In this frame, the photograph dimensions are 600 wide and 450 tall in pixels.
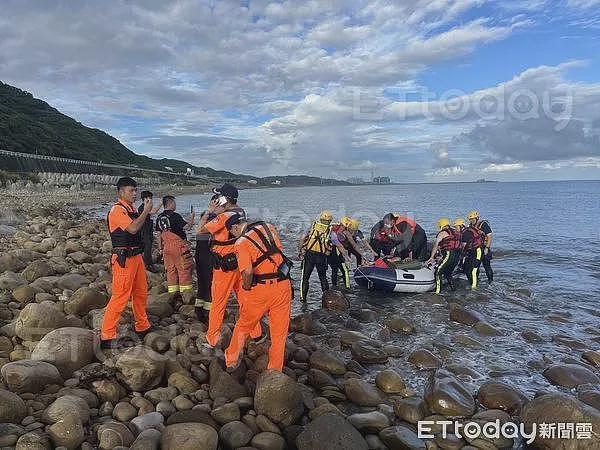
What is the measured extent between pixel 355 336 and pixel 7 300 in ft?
20.9

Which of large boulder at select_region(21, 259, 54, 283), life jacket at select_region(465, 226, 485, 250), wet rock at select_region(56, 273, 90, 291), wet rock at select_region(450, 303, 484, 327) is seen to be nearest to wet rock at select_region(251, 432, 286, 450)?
wet rock at select_region(56, 273, 90, 291)

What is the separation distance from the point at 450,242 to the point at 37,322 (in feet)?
34.0

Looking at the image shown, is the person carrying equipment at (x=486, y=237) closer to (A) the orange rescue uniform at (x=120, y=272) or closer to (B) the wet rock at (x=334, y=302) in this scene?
(B) the wet rock at (x=334, y=302)

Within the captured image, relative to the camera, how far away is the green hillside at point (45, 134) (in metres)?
66.9

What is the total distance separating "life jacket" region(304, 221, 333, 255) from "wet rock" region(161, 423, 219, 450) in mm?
6425

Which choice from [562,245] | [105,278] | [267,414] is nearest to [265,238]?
[267,414]

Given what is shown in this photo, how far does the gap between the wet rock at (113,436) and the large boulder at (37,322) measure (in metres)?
2.58

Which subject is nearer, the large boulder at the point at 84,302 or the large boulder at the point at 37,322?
the large boulder at the point at 37,322

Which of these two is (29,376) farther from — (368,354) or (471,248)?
(471,248)

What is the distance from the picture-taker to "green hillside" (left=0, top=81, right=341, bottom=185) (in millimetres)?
66875

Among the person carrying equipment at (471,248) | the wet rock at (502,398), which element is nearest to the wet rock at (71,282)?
the wet rock at (502,398)

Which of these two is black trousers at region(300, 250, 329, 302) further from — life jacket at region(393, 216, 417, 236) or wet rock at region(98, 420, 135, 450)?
wet rock at region(98, 420, 135, 450)

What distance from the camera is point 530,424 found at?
518 cm

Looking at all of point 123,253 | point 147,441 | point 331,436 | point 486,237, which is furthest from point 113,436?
point 486,237
